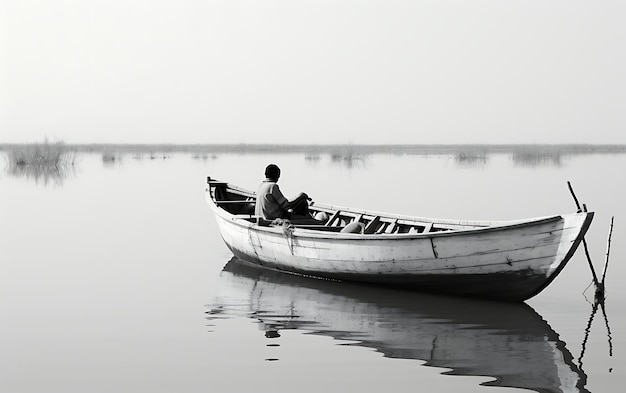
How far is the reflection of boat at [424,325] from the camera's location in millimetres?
7785

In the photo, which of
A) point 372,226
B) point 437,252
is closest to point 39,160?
point 372,226

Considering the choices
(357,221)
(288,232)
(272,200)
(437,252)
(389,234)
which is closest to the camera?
(437,252)

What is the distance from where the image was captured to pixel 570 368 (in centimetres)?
783

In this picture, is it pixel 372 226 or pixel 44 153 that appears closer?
pixel 372 226

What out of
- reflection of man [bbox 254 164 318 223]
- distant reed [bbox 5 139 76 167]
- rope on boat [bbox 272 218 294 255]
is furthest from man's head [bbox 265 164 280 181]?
distant reed [bbox 5 139 76 167]

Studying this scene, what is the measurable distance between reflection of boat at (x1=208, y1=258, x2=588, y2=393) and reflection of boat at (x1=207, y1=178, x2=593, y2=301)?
0.78ft

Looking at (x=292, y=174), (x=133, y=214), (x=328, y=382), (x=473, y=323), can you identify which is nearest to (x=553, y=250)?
(x=473, y=323)

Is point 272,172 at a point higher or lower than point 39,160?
higher

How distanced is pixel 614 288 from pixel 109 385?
7129 millimetres

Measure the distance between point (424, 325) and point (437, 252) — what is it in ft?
4.24

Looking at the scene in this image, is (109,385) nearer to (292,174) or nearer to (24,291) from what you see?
(24,291)

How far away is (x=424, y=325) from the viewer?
31.3 feet

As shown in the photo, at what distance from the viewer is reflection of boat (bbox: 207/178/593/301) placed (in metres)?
9.91

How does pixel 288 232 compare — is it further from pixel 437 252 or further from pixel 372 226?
pixel 437 252
